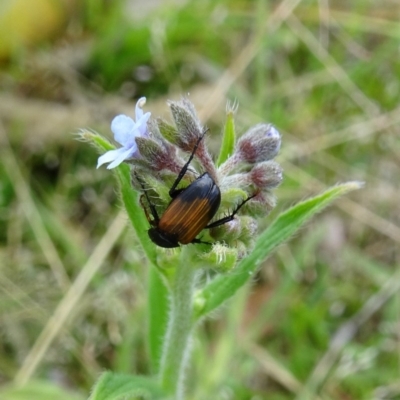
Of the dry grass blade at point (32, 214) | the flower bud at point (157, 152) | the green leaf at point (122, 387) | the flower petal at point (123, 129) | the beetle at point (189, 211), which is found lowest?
the green leaf at point (122, 387)

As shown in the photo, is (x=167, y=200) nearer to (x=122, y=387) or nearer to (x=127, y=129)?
(x=127, y=129)

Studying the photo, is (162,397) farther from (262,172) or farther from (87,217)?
(87,217)

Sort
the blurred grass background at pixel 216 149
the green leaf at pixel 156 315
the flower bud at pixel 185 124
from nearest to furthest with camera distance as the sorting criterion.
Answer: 1. the flower bud at pixel 185 124
2. the green leaf at pixel 156 315
3. the blurred grass background at pixel 216 149

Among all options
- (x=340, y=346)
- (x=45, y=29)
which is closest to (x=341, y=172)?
(x=340, y=346)

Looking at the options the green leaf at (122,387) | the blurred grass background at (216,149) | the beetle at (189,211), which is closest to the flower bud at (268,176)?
the beetle at (189,211)

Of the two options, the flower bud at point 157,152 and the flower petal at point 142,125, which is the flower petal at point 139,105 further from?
the flower bud at point 157,152

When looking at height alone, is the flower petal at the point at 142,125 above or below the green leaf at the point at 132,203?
above
